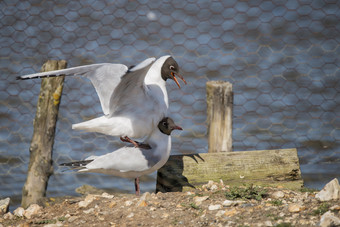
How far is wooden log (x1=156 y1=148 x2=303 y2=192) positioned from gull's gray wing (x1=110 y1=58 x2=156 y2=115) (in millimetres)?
579

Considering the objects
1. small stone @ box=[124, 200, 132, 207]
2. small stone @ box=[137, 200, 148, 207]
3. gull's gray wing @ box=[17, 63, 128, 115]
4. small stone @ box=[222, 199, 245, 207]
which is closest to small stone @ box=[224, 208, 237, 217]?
small stone @ box=[222, 199, 245, 207]

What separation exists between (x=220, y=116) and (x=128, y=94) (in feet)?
3.10

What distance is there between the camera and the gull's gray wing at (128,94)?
325 cm

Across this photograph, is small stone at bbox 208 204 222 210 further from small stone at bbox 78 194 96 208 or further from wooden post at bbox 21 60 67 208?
wooden post at bbox 21 60 67 208

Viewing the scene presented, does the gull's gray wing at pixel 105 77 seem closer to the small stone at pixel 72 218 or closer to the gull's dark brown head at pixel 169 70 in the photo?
the gull's dark brown head at pixel 169 70

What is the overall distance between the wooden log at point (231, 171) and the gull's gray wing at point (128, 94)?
0.58 metres

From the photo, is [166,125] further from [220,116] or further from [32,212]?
[32,212]

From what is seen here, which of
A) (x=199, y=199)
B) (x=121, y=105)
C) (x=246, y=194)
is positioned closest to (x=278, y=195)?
(x=246, y=194)

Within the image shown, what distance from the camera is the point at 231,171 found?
12.4ft

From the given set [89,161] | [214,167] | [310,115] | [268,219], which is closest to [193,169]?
[214,167]

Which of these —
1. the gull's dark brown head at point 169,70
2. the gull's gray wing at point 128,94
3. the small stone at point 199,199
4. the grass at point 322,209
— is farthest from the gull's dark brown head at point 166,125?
the grass at point 322,209

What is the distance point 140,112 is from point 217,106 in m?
0.80

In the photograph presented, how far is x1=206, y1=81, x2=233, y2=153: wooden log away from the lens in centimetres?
406

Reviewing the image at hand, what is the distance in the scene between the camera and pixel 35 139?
4320 millimetres
